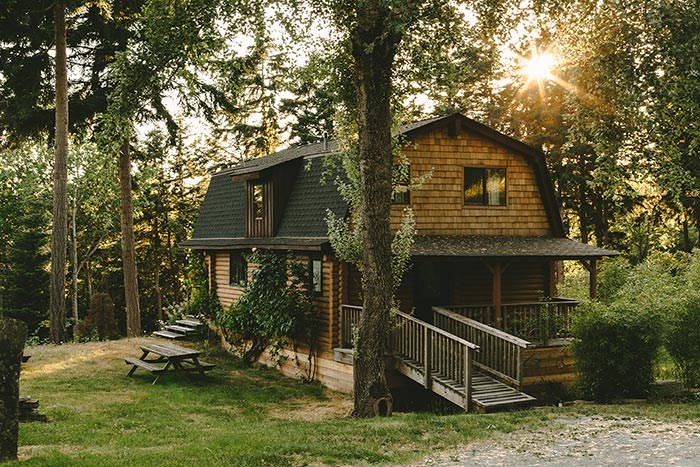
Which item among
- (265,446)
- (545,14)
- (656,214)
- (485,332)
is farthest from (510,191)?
(656,214)

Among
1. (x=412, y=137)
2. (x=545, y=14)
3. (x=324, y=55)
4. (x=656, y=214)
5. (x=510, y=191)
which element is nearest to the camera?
(x=545, y=14)

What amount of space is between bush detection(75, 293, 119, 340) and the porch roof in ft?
51.5

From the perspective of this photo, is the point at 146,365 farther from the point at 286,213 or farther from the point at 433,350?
the point at 433,350

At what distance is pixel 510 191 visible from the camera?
20875 millimetres

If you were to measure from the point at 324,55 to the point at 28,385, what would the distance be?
10107 mm

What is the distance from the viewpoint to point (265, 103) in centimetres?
4034

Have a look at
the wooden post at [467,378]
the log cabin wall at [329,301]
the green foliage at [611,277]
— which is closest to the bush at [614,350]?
the wooden post at [467,378]

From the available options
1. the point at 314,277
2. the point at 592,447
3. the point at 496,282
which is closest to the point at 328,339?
the point at 314,277

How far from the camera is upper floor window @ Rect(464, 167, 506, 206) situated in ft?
66.6

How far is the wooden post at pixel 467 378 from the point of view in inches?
560

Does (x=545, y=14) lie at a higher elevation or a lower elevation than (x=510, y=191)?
higher

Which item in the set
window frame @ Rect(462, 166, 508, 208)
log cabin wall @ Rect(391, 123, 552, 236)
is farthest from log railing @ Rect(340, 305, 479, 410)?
window frame @ Rect(462, 166, 508, 208)

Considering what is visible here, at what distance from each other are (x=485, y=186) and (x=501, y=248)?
2.42 meters

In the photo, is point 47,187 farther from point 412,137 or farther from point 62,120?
point 412,137
